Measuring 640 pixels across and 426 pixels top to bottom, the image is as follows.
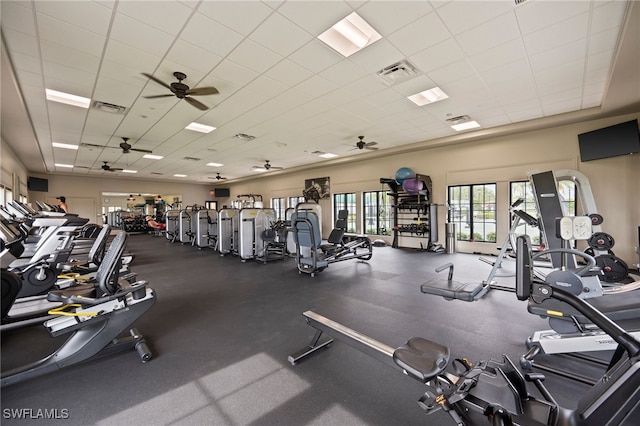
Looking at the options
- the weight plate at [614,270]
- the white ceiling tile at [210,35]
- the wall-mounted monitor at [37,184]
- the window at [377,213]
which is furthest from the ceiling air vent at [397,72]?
the wall-mounted monitor at [37,184]

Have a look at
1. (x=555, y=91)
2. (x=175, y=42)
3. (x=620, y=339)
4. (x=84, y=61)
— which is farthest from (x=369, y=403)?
(x=555, y=91)

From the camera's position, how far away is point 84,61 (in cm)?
358

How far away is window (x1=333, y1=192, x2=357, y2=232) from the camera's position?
11.0 metres

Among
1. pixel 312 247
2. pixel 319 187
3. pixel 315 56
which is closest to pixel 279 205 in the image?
pixel 319 187

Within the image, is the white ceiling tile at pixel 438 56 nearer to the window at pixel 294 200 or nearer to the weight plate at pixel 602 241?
the weight plate at pixel 602 241

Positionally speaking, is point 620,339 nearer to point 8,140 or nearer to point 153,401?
point 153,401

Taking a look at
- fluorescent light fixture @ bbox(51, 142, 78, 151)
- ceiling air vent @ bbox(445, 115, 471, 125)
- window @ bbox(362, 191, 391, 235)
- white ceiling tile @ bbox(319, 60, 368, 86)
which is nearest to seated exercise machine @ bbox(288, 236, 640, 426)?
white ceiling tile @ bbox(319, 60, 368, 86)

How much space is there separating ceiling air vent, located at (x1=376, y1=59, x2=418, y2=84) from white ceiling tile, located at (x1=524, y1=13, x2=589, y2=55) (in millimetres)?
1385

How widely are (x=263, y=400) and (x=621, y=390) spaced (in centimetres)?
197

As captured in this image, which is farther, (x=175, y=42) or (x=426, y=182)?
(x=426, y=182)

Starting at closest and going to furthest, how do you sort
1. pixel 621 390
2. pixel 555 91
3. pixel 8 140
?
pixel 621 390 < pixel 555 91 < pixel 8 140

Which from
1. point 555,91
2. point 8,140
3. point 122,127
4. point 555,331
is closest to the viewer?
point 555,331

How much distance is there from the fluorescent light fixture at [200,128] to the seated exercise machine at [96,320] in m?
4.63

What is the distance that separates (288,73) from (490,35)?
269 centimetres
